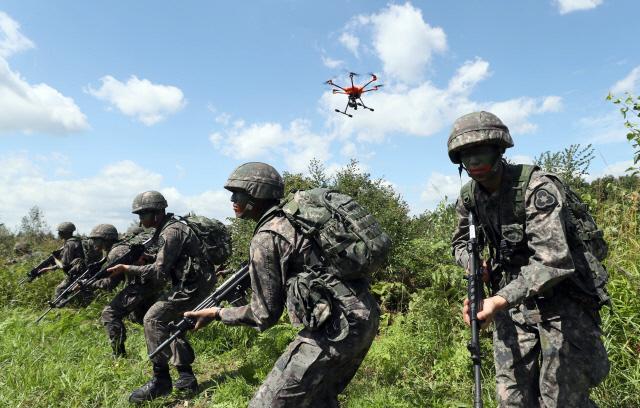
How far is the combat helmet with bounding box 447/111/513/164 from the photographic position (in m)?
2.73

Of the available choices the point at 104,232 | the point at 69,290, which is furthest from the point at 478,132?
the point at 104,232

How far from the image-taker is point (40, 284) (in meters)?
10.1

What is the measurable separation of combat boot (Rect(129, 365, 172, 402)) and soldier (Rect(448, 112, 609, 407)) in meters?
3.49

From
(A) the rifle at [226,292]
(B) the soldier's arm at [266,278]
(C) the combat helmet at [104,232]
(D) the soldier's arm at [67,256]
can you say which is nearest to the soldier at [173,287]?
(A) the rifle at [226,292]

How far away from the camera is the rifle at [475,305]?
235cm

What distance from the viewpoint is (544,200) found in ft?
8.55

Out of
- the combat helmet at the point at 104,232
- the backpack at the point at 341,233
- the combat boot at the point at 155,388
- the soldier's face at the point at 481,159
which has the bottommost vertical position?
the combat boot at the point at 155,388

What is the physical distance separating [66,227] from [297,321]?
381 inches

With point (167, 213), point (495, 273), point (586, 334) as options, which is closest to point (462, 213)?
point (495, 273)

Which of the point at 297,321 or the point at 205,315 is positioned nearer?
the point at 297,321

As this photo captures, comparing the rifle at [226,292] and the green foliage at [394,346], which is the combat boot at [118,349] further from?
the rifle at [226,292]

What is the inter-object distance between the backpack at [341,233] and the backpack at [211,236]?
112 inches

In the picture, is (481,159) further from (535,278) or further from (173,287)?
(173,287)

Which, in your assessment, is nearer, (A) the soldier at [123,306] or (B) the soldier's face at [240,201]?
(B) the soldier's face at [240,201]
